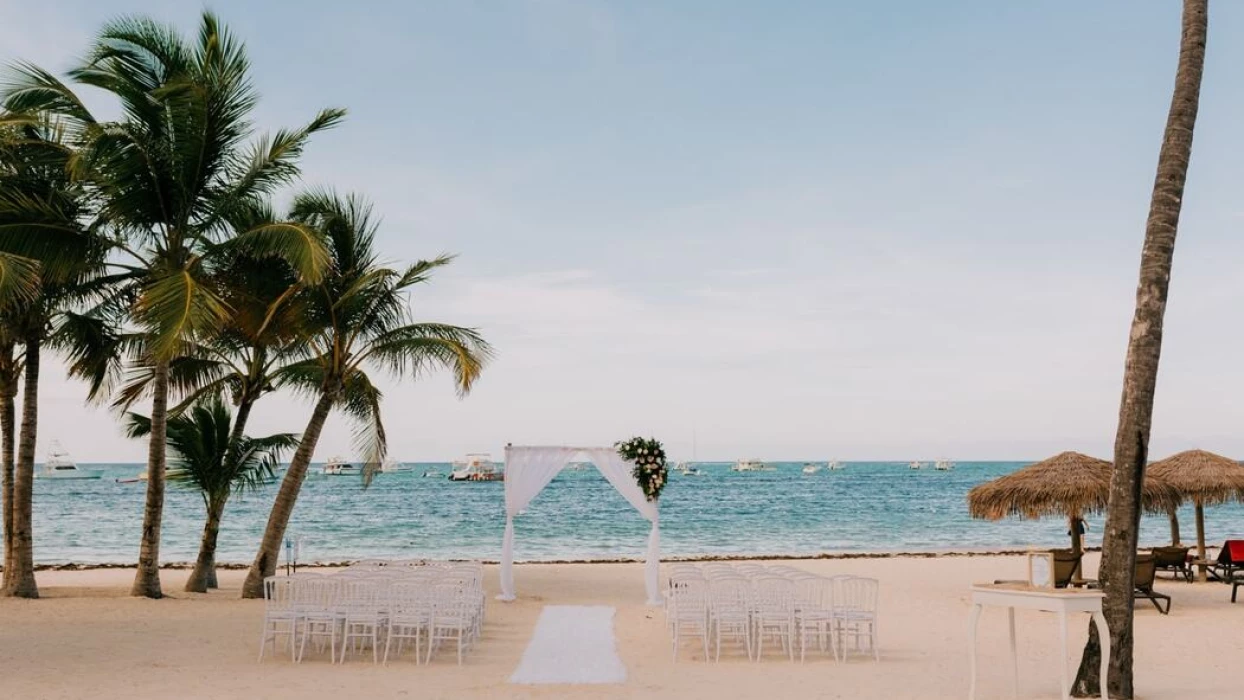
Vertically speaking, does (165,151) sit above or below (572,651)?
above

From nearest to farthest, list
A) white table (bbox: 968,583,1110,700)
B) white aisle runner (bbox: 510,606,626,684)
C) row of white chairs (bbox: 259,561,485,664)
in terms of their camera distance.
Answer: white table (bbox: 968,583,1110,700) < white aisle runner (bbox: 510,606,626,684) < row of white chairs (bbox: 259,561,485,664)

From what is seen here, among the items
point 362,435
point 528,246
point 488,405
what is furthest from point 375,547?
point 362,435

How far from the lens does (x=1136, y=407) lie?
7.57 metres

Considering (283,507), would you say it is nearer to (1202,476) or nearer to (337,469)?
(1202,476)

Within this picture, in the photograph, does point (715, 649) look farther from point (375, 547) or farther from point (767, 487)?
point (767, 487)

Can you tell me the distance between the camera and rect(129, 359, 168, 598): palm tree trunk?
46.4 ft

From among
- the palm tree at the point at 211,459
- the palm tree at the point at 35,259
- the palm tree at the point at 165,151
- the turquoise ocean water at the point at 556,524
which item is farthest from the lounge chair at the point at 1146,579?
the turquoise ocean water at the point at 556,524

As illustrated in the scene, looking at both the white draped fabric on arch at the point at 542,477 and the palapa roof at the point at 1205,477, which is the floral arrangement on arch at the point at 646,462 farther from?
the palapa roof at the point at 1205,477

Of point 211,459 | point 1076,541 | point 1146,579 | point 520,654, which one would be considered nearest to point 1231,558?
point 1076,541

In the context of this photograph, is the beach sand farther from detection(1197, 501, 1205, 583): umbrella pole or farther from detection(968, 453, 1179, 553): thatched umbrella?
detection(1197, 501, 1205, 583): umbrella pole

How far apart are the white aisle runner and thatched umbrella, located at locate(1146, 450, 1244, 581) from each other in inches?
388

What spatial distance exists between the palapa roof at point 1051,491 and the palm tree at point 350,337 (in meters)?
8.19

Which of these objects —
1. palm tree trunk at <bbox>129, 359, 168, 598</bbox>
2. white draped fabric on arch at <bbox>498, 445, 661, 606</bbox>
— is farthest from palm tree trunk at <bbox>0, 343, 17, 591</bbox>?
white draped fabric on arch at <bbox>498, 445, 661, 606</bbox>

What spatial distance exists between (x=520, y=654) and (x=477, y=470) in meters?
80.0
